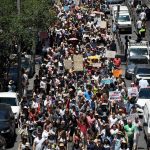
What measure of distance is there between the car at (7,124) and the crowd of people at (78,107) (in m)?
0.46

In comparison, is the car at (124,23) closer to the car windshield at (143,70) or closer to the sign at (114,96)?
the car windshield at (143,70)

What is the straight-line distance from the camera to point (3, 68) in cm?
4606

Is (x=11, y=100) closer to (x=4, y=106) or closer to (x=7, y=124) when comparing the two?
(x=4, y=106)

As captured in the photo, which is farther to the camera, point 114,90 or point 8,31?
point 8,31

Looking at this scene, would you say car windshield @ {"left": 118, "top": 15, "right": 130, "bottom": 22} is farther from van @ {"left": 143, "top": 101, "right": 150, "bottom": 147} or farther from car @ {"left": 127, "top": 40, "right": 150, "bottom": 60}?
van @ {"left": 143, "top": 101, "right": 150, "bottom": 147}

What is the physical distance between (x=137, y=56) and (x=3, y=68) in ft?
31.4

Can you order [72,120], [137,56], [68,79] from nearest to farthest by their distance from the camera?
[72,120] < [68,79] < [137,56]

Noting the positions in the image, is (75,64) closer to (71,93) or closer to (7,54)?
(7,54)

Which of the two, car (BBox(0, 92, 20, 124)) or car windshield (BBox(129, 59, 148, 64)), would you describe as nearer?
car (BBox(0, 92, 20, 124))

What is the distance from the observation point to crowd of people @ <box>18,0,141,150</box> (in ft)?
101

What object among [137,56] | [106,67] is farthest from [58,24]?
[106,67]

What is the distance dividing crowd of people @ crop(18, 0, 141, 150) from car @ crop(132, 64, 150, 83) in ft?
4.16

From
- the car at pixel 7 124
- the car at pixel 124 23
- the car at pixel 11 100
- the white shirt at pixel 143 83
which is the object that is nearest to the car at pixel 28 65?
the white shirt at pixel 143 83

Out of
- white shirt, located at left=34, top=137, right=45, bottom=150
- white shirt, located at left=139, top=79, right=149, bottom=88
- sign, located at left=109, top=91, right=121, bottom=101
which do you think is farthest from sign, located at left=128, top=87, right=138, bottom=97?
white shirt, located at left=34, top=137, right=45, bottom=150
